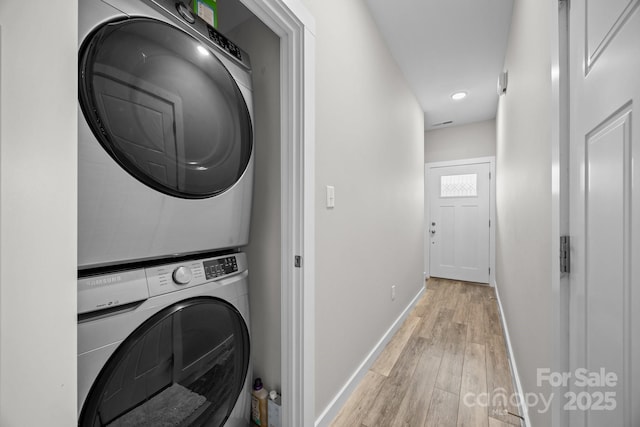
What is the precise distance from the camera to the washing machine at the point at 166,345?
2.17 feet

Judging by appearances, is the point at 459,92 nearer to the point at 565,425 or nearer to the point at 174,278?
the point at 565,425

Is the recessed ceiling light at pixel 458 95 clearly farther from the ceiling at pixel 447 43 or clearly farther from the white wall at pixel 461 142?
the white wall at pixel 461 142

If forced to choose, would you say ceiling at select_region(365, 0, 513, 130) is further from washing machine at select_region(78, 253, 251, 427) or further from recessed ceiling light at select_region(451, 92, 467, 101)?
washing machine at select_region(78, 253, 251, 427)

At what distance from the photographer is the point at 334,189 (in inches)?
53.0

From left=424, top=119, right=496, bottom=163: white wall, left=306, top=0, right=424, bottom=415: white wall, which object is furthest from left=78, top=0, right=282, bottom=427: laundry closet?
left=424, top=119, right=496, bottom=163: white wall

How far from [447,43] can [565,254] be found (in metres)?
2.08

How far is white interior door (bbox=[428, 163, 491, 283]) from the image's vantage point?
3.75m

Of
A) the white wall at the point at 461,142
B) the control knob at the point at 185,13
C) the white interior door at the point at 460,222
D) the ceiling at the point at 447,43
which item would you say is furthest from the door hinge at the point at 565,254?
the white wall at the point at 461,142

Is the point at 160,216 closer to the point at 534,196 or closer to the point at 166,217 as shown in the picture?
the point at 166,217

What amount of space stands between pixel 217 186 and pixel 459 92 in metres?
3.18

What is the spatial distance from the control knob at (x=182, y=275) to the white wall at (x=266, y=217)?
1.30 ft

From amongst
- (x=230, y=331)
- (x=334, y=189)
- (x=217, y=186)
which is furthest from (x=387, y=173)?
(x=230, y=331)

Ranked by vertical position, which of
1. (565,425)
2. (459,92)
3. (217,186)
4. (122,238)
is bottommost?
(565,425)

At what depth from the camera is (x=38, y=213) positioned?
0.39 metres
